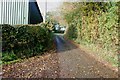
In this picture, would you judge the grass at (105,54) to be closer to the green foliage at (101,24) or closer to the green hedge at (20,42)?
the green foliage at (101,24)

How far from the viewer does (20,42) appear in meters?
6.47

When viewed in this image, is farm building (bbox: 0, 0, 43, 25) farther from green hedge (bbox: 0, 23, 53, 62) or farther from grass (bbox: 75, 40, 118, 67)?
grass (bbox: 75, 40, 118, 67)

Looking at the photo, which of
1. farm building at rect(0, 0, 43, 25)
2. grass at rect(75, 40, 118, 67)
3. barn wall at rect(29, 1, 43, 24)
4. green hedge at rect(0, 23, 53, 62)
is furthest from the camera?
barn wall at rect(29, 1, 43, 24)

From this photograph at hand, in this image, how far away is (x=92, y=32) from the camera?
7762 mm

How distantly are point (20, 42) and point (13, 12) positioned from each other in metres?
1.65

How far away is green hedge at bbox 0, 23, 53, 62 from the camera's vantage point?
5980 mm

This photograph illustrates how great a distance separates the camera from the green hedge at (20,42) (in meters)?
5.98

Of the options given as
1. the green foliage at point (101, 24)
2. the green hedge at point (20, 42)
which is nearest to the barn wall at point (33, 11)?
the green foliage at point (101, 24)

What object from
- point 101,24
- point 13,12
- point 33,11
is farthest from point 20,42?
point 33,11

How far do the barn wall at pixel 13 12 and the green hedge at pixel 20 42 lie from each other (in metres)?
0.92

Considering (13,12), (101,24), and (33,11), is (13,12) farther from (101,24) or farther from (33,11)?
(33,11)

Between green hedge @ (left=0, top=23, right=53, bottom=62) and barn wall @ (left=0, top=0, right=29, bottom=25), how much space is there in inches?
36.3

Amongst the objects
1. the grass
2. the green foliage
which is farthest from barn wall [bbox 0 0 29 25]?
the grass

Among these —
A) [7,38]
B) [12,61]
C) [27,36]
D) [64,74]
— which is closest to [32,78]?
[64,74]
